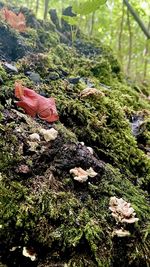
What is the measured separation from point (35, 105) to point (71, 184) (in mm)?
992

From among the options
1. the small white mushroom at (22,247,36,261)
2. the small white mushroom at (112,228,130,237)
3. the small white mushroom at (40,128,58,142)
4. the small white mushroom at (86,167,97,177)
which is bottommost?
the small white mushroom at (22,247,36,261)

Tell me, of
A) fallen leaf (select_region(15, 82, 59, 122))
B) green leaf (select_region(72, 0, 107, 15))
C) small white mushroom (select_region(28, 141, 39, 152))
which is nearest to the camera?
small white mushroom (select_region(28, 141, 39, 152))

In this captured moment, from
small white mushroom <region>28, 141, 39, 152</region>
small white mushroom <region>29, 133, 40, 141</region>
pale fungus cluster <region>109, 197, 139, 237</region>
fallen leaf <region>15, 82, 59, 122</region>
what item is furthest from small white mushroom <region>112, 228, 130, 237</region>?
fallen leaf <region>15, 82, 59, 122</region>

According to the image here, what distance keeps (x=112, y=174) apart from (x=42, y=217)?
0.78 m

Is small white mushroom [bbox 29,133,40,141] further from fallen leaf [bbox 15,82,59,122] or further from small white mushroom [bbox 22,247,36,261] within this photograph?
small white mushroom [bbox 22,247,36,261]

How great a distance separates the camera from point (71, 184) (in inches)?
91.5

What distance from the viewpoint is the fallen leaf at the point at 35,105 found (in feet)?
9.82

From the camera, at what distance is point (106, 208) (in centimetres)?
223

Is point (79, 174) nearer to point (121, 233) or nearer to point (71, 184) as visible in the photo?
point (71, 184)

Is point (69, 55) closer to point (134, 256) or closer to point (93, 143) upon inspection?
point (93, 143)

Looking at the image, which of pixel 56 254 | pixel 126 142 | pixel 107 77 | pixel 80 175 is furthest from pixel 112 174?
pixel 107 77

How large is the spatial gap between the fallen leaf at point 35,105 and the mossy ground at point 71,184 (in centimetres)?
8

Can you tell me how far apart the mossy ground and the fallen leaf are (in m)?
0.08

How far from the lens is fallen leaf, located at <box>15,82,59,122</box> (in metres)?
2.99
